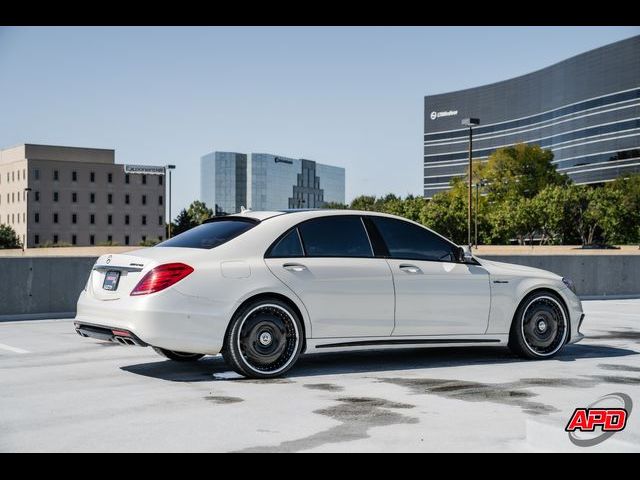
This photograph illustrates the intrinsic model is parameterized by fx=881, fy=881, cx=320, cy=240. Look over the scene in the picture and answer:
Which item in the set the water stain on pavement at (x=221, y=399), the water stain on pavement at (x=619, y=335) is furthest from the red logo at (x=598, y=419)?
the water stain on pavement at (x=619, y=335)

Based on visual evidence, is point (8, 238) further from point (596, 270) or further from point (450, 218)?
point (596, 270)

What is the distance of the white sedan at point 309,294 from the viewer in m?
7.88

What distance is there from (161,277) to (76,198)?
13994 centimetres

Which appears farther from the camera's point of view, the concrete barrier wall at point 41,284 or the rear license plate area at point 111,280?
the concrete barrier wall at point 41,284

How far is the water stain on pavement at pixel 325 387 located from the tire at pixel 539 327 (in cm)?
260

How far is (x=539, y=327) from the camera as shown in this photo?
963cm

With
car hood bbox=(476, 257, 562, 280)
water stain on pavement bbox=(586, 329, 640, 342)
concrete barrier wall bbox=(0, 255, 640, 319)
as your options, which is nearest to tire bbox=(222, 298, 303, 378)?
car hood bbox=(476, 257, 562, 280)

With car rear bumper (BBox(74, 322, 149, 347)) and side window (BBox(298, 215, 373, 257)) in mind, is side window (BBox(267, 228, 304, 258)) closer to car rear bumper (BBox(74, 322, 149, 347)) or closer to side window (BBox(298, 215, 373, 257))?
side window (BBox(298, 215, 373, 257))

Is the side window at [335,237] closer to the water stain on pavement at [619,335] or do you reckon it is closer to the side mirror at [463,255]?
the side mirror at [463,255]

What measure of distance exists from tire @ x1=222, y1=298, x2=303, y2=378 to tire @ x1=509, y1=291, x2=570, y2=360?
2.63 m

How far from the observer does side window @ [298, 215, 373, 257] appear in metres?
8.63

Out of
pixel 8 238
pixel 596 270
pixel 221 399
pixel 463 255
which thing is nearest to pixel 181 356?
pixel 221 399
